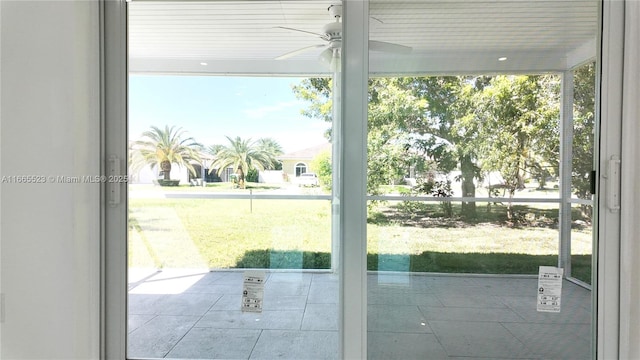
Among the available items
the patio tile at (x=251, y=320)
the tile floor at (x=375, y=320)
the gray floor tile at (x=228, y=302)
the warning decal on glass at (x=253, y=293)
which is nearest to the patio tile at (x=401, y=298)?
the tile floor at (x=375, y=320)

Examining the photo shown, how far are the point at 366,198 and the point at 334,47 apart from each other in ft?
2.49

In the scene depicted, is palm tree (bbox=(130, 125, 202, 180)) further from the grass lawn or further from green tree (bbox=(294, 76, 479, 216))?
green tree (bbox=(294, 76, 479, 216))

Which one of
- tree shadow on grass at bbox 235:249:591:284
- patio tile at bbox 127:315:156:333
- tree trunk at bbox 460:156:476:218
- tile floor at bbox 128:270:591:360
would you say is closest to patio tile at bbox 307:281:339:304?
tile floor at bbox 128:270:591:360

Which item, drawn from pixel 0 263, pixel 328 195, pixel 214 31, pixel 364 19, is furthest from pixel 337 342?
pixel 214 31

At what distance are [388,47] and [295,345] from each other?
1529 millimetres

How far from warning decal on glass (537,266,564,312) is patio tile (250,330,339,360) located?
3.30 ft

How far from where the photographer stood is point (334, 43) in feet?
5.24

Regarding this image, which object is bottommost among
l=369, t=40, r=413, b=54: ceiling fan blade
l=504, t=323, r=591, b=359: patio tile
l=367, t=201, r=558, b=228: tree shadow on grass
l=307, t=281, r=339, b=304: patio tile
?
l=504, t=323, r=591, b=359: patio tile

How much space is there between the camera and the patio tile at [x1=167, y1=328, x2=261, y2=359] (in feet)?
5.45

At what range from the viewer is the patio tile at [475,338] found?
158 centimetres

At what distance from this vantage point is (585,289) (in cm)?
153

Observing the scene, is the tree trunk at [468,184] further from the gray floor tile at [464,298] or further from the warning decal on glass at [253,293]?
the warning decal on glass at [253,293]

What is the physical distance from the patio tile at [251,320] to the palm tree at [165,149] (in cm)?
77

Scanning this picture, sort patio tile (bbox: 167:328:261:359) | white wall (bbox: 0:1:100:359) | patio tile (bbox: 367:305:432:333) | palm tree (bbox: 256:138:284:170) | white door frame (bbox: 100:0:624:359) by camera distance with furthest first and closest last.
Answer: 1. palm tree (bbox: 256:138:284:170)
2. patio tile (bbox: 167:328:261:359)
3. patio tile (bbox: 367:305:432:333)
4. white door frame (bbox: 100:0:624:359)
5. white wall (bbox: 0:1:100:359)
